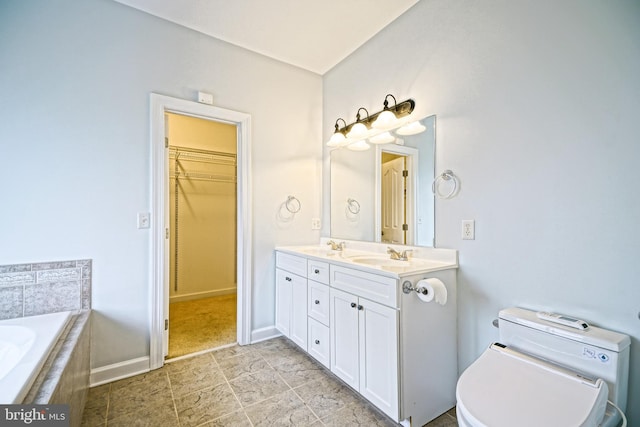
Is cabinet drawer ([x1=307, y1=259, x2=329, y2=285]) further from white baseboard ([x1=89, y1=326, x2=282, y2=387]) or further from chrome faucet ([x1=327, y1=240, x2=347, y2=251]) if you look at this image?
white baseboard ([x1=89, y1=326, x2=282, y2=387])

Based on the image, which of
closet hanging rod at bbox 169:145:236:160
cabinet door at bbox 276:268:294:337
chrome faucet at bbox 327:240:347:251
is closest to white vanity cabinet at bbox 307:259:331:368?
cabinet door at bbox 276:268:294:337

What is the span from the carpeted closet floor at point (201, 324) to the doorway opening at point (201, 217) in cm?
2

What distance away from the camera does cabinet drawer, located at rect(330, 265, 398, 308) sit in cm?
146

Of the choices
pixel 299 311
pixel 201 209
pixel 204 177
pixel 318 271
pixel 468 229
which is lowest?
pixel 299 311

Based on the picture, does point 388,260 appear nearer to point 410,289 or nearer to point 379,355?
point 410,289

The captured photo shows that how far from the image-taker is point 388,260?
6.57 feet

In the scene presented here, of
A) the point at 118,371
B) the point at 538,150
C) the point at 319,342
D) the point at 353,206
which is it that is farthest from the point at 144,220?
the point at 538,150

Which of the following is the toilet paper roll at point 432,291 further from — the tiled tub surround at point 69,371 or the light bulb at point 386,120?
the tiled tub surround at point 69,371

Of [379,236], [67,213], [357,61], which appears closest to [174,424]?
[67,213]

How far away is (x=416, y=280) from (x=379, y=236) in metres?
0.79

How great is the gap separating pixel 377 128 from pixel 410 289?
1268 mm

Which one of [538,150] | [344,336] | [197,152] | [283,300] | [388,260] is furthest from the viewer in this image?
[197,152]

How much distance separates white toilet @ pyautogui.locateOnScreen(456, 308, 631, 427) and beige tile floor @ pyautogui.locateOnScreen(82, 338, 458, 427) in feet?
2.08

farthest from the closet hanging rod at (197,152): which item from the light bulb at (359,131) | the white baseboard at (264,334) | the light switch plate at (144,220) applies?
the white baseboard at (264,334)
